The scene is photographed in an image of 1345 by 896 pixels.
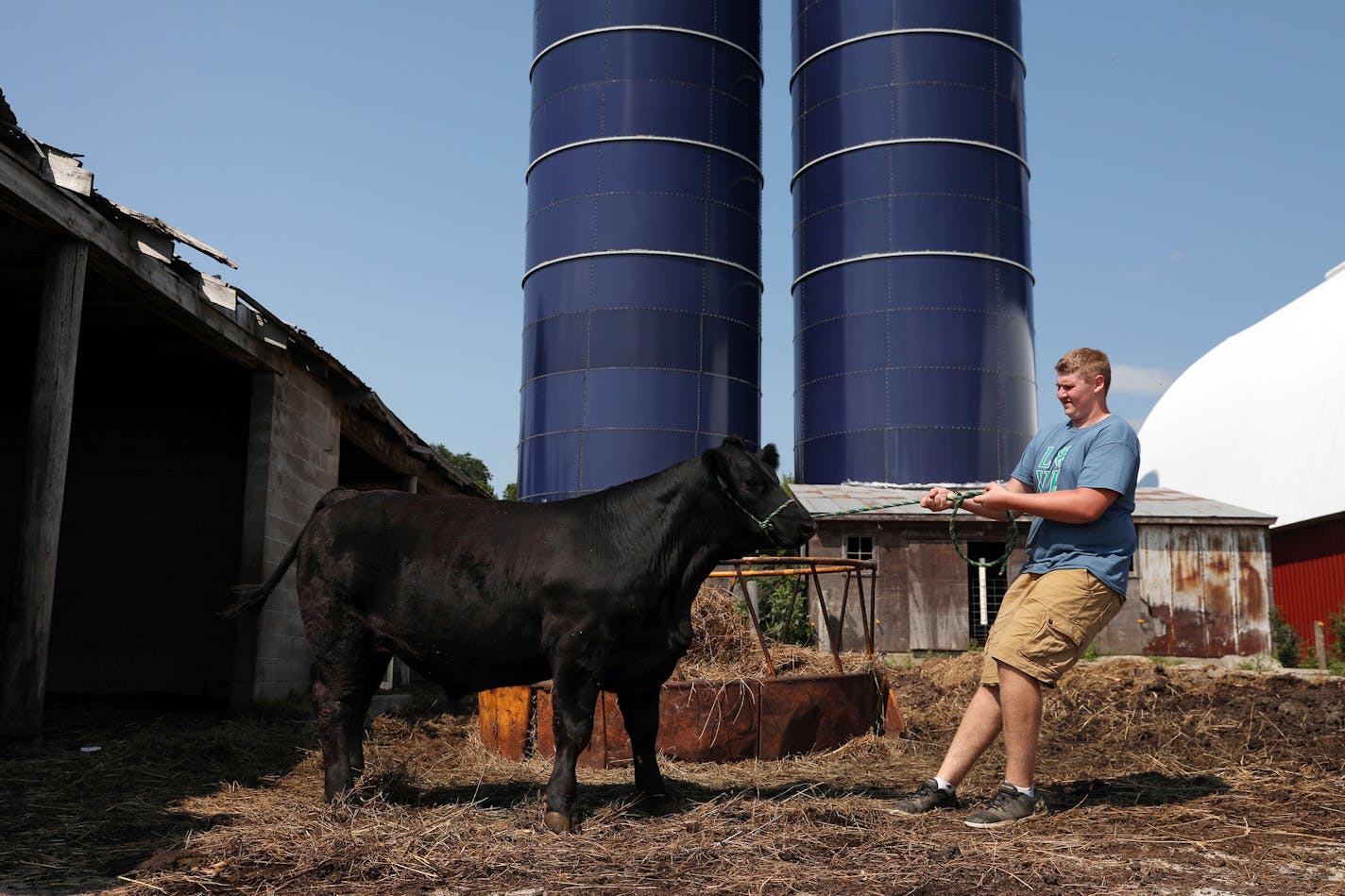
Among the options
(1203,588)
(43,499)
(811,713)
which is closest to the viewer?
(43,499)

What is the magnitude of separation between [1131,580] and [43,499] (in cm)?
1650

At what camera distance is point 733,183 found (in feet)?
77.0

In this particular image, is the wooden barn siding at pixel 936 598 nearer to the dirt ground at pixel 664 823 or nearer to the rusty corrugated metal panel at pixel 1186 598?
the rusty corrugated metal panel at pixel 1186 598

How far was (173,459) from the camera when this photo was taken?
11688 mm

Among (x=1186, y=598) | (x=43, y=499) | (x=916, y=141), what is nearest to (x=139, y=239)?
(x=43, y=499)

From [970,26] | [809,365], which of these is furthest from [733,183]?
[970,26]

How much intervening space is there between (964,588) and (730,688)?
11624 millimetres

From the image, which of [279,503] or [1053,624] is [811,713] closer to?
[1053,624]

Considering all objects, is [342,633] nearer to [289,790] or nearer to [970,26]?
[289,790]

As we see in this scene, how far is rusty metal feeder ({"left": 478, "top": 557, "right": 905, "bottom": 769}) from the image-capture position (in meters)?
7.08

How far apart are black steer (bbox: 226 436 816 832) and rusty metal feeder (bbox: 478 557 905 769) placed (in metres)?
1.64

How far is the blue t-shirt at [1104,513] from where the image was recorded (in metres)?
4.76

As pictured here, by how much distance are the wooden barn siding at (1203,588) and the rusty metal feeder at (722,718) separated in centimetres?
1254

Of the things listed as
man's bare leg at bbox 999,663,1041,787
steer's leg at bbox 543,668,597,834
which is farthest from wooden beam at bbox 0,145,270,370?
man's bare leg at bbox 999,663,1041,787
